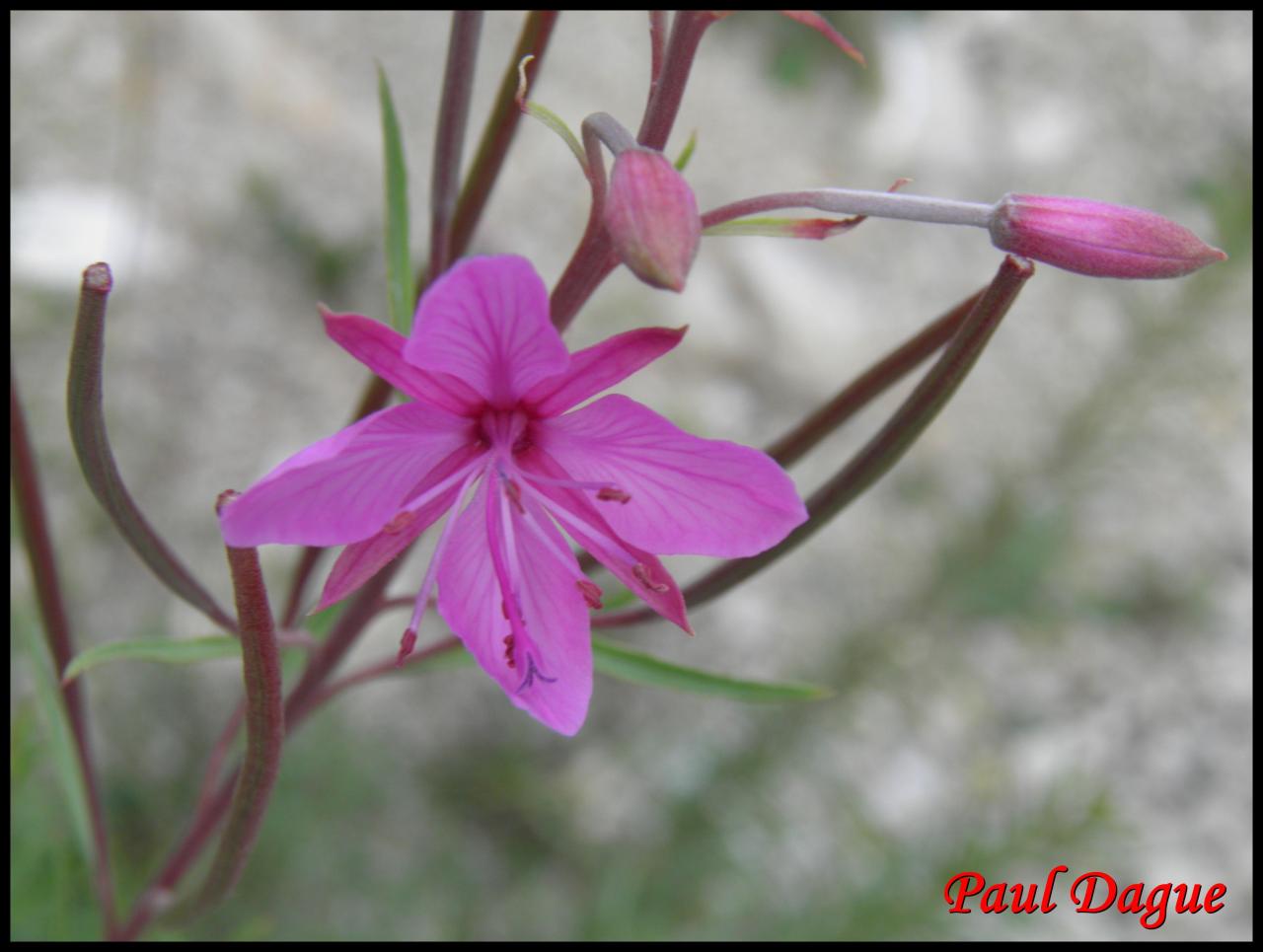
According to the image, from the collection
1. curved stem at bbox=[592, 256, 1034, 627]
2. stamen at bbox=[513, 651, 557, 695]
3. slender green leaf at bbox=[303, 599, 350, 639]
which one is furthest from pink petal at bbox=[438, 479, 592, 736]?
slender green leaf at bbox=[303, 599, 350, 639]

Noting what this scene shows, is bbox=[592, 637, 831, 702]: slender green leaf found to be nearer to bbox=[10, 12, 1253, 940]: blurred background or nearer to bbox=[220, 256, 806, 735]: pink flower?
bbox=[220, 256, 806, 735]: pink flower

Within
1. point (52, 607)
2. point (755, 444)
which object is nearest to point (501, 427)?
point (52, 607)

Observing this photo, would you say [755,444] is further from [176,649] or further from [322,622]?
[176,649]

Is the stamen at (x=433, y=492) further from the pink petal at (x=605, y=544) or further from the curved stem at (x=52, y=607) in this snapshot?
the curved stem at (x=52, y=607)

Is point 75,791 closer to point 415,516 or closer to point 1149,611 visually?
point 415,516

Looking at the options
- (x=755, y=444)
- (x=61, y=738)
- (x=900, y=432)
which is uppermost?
(x=755, y=444)

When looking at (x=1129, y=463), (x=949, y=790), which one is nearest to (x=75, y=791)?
(x=1129, y=463)
